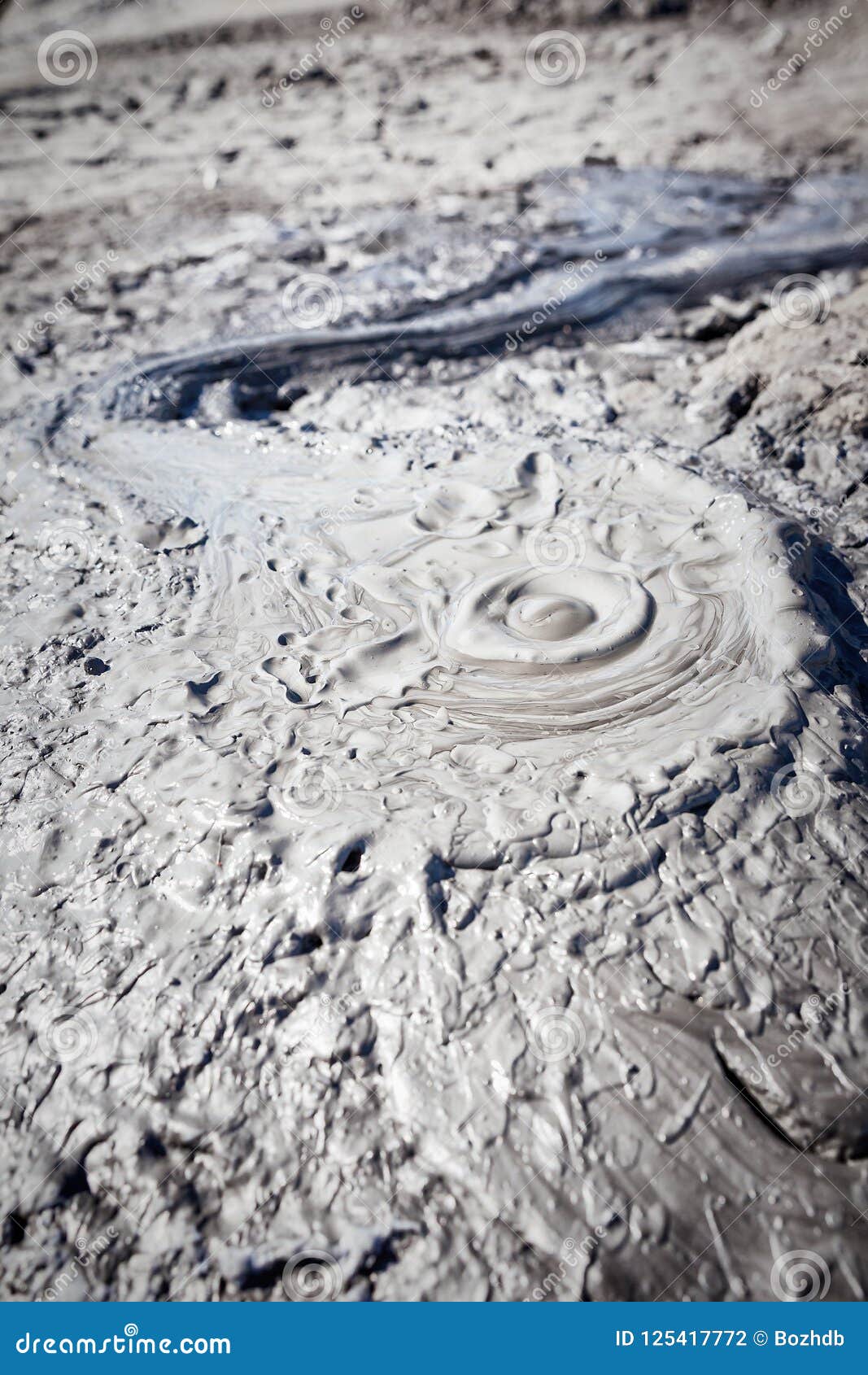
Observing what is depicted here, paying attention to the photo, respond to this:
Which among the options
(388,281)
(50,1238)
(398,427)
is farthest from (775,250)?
(50,1238)

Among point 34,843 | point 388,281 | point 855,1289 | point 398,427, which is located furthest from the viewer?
point 388,281

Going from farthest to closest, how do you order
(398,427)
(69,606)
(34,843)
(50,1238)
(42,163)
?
(42,163)
(398,427)
(69,606)
(34,843)
(50,1238)

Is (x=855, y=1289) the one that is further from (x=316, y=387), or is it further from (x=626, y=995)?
(x=316, y=387)

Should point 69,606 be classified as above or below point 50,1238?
above
